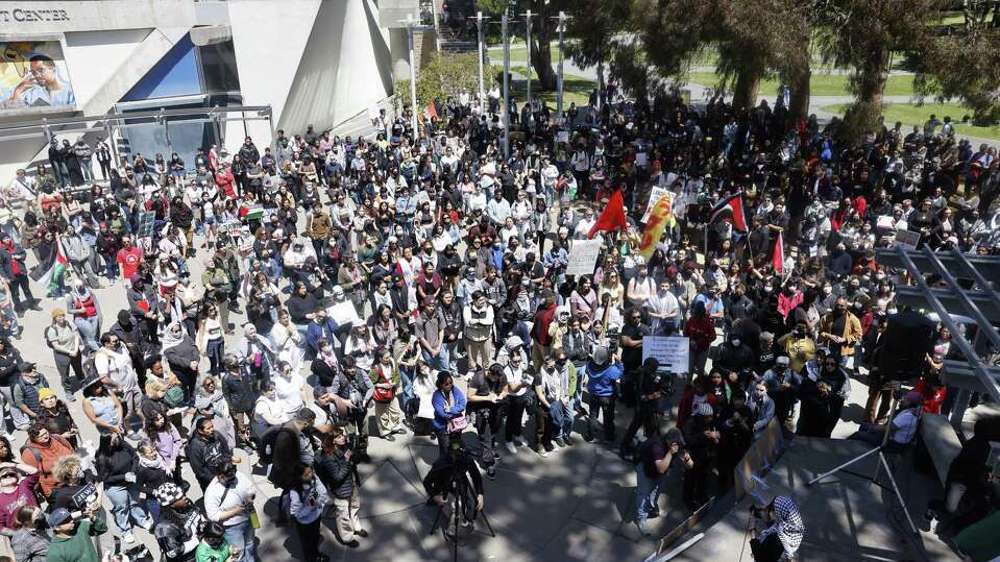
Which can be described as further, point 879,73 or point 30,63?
point 30,63

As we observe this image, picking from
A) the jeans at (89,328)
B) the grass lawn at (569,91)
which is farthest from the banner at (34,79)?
the grass lawn at (569,91)

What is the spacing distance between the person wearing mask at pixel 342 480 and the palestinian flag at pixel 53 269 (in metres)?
6.44

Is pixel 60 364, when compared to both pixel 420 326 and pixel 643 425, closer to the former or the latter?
pixel 420 326

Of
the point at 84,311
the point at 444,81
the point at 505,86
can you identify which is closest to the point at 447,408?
the point at 84,311

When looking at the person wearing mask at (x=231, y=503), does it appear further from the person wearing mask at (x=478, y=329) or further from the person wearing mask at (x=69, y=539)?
the person wearing mask at (x=478, y=329)

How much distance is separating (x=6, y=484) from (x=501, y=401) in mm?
4979

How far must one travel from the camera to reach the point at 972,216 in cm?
1436

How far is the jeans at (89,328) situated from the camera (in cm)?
1034

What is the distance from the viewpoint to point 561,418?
8945 mm

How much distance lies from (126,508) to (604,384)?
5.37m

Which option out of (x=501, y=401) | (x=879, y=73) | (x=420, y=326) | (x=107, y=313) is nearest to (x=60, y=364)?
(x=107, y=313)

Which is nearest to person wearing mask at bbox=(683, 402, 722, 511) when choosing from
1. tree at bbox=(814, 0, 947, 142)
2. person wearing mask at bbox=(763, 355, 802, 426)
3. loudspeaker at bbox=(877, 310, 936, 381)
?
person wearing mask at bbox=(763, 355, 802, 426)

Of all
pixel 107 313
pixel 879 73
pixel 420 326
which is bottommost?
pixel 107 313

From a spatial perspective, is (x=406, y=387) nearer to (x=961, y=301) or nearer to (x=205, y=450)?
(x=205, y=450)
